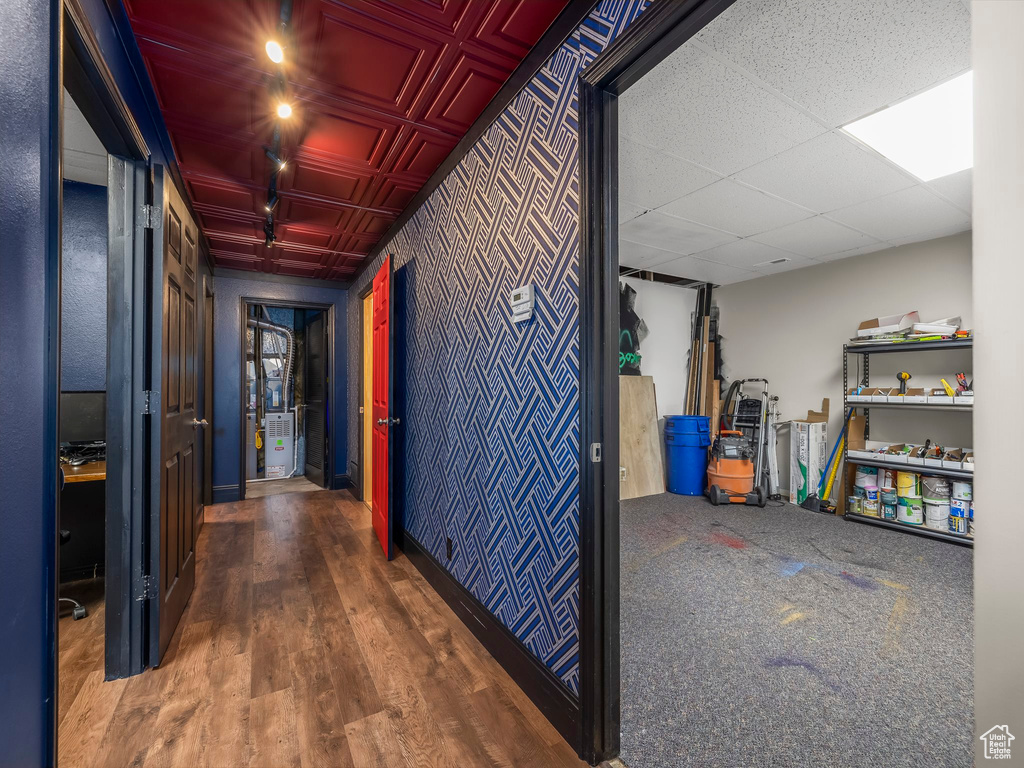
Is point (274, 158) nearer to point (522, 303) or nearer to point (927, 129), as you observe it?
point (522, 303)

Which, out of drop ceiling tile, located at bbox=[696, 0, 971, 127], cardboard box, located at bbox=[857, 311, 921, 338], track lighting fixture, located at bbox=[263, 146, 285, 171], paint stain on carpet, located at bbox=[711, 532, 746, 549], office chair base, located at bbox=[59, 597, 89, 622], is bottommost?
paint stain on carpet, located at bbox=[711, 532, 746, 549]

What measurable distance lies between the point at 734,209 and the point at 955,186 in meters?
1.25

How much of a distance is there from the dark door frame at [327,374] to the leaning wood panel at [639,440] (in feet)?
10.7

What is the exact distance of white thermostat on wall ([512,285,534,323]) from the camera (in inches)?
71.8

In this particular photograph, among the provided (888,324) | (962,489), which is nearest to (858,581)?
(962,489)

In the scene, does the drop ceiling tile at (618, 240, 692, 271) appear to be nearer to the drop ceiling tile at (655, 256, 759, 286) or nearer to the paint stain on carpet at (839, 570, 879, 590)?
the drop ceiling tile at (655, 256, 759, 286)

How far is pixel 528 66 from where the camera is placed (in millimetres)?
1828

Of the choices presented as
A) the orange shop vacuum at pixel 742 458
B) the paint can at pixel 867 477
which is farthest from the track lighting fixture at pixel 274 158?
the paint can at pixel 867 477

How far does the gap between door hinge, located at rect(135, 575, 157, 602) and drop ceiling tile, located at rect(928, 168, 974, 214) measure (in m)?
4.64

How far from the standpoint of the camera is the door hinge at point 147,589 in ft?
6.21

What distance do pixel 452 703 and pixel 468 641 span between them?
1.40 feet

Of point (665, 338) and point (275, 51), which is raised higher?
point (275, 51)

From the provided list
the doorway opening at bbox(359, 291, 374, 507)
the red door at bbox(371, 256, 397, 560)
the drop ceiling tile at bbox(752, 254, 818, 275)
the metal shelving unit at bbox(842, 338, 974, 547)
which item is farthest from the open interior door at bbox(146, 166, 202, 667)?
the metal shelving unit at bbox(842, 338, 974, 547)

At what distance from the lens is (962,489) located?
3.54 meters
